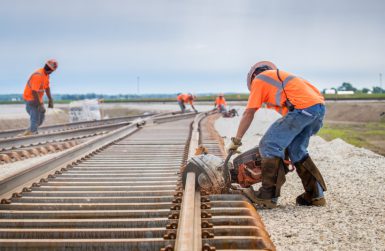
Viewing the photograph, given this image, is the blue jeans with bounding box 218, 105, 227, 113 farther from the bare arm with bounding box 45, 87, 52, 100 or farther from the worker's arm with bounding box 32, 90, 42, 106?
the worker's arm with bounding box 32, 90, 42, 106

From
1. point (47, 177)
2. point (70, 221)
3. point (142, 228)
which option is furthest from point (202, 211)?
point (47, 177)

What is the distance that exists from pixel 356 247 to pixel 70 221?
236cm

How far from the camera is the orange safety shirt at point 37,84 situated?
510 inches

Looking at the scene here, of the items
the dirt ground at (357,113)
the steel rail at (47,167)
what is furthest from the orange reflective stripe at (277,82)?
the dirt ground at (357,113)

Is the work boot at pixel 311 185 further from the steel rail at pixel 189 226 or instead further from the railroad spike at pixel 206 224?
the railroad spike at pixel 206 224

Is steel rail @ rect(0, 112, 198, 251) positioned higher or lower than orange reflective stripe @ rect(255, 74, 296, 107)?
lower

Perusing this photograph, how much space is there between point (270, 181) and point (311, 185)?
521mm

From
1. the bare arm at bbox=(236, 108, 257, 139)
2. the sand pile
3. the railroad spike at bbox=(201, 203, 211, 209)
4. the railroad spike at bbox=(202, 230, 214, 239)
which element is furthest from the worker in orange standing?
the railroad spike at bbox=(202, 230, 214, 239)

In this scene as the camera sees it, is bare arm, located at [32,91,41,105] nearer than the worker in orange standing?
No

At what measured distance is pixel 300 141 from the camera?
5.30 m

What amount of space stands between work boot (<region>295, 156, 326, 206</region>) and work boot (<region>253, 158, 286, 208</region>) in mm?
330

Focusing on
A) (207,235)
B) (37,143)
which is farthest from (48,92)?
(207,235)

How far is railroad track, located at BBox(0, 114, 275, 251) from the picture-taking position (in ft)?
11.1

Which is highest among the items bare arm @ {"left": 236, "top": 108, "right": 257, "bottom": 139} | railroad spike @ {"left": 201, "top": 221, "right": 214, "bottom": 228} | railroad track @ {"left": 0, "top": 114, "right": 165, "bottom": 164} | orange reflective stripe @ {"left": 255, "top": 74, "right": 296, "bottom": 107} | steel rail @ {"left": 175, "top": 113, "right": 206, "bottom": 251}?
orange reflective stripe @ {"left": 255, "top": 74, "right": 296, "bottom": 107}
